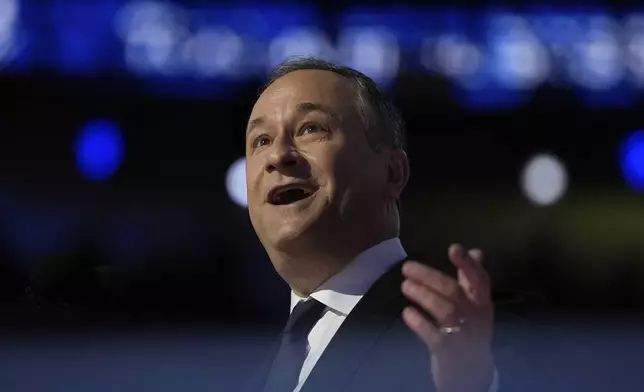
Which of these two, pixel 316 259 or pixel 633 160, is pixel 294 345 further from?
pixel 633 160

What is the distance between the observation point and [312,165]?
64 centimetres

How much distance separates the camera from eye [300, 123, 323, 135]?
65 centimetres

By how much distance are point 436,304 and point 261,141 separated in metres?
0.24

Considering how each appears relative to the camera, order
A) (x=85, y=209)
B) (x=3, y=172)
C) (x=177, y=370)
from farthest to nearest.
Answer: (x=3, y=172)
(x=85, y=209)
(x=177, y=370)

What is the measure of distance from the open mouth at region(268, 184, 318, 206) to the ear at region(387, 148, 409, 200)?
72 mm

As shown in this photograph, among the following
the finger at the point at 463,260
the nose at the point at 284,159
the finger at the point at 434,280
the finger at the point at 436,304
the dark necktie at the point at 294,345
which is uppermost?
the nose at the point at 284,159

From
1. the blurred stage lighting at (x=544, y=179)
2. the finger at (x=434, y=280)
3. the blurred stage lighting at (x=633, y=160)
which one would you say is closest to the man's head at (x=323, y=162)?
the finger at (x=434, y=280)

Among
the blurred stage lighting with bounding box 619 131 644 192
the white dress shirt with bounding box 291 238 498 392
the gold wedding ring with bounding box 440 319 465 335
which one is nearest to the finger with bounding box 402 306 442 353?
the gold wedding ring with bounding box 440 319 465 335

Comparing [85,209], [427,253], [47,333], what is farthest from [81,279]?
[85,209]

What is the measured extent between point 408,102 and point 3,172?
0.88 meters

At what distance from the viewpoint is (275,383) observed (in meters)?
0.63

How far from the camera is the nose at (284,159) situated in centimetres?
64

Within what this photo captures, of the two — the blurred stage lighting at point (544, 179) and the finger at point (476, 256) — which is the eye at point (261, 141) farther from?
the blurred stage lighting at point (544, 179)

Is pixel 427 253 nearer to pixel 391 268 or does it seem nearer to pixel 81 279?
pixel 391 268
